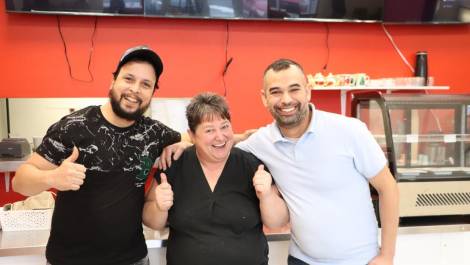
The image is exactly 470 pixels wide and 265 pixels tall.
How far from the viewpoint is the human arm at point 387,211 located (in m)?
1.69

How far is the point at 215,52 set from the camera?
3.60 metres

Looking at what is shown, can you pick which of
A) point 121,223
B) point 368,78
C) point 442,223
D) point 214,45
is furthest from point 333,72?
point 121,223

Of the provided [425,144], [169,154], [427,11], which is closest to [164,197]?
[169,154]

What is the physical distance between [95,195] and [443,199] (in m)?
1.73

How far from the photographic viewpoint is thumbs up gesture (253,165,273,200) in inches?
62.7

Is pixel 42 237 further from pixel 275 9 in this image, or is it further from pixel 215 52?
pixel 275 9

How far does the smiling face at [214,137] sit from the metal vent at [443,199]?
114 cm

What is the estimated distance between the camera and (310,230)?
167 centimetres

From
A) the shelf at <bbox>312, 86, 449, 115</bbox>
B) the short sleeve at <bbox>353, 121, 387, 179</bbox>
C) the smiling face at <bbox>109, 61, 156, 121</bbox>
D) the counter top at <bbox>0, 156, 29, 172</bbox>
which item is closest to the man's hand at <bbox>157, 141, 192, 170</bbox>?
the smiling face at <bbox>109, 61, 156, 121</bbox>

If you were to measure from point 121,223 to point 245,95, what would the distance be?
226cm

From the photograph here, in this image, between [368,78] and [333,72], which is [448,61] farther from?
[333,72]

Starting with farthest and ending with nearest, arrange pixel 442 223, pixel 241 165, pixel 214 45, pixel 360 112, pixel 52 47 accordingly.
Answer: pixel 214 45, pixel 52 47, pixel 360 112, pixel 442 223, pixel 241 165

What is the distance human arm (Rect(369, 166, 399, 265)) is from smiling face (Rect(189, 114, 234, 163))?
609 mm

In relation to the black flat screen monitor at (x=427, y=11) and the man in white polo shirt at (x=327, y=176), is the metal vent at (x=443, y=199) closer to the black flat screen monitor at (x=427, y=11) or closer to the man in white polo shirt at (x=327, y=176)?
the man in white polo shirt at (x=327, y=176)
